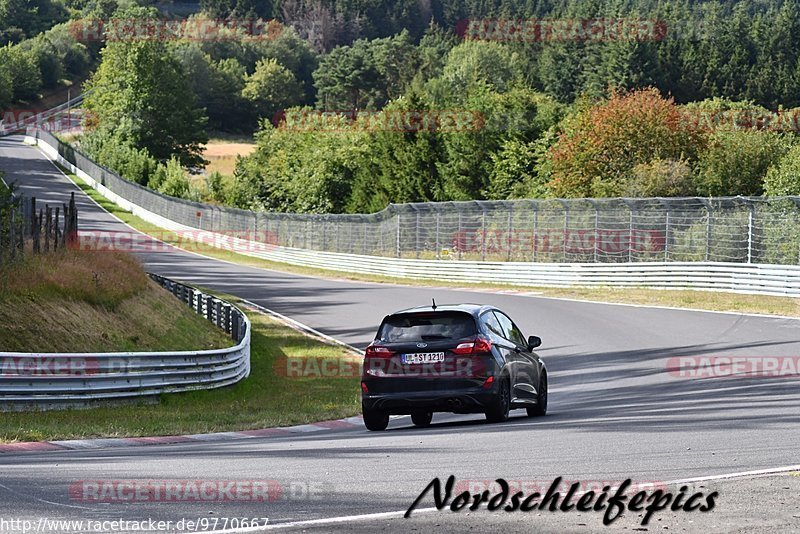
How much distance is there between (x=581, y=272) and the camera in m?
40.2

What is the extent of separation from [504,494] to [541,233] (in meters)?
34.4

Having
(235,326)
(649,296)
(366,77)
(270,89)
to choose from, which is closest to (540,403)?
(235,326)

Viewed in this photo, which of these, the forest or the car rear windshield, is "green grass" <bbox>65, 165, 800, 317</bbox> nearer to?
the forest

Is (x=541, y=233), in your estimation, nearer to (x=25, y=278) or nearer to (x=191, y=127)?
(x=25, y=278)

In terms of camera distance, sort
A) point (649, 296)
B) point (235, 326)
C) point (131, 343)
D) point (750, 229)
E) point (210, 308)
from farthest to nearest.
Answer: point (649, 296) → point (750, 229) → point (210, 308) → point (235, 326) → point (131, 343)

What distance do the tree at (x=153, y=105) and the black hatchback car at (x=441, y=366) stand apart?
10566cm

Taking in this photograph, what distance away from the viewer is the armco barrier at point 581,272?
33250 millimetres

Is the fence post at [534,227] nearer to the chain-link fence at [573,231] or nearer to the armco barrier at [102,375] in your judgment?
the chain-link fence at [573,231]

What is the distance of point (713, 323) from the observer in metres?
27.5

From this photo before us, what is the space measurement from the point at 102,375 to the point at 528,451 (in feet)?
29.1

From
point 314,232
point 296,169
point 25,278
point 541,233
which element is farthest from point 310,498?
point 296,169

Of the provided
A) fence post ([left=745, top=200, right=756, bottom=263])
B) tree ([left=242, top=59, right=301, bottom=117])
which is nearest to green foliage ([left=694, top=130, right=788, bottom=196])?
fence post ([left=745, top=200, right=756, bottom=263])

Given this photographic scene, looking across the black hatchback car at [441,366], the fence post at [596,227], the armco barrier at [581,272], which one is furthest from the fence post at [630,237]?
the black hatchback car at [441,366]

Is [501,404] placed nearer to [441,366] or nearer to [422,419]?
[441,366]
